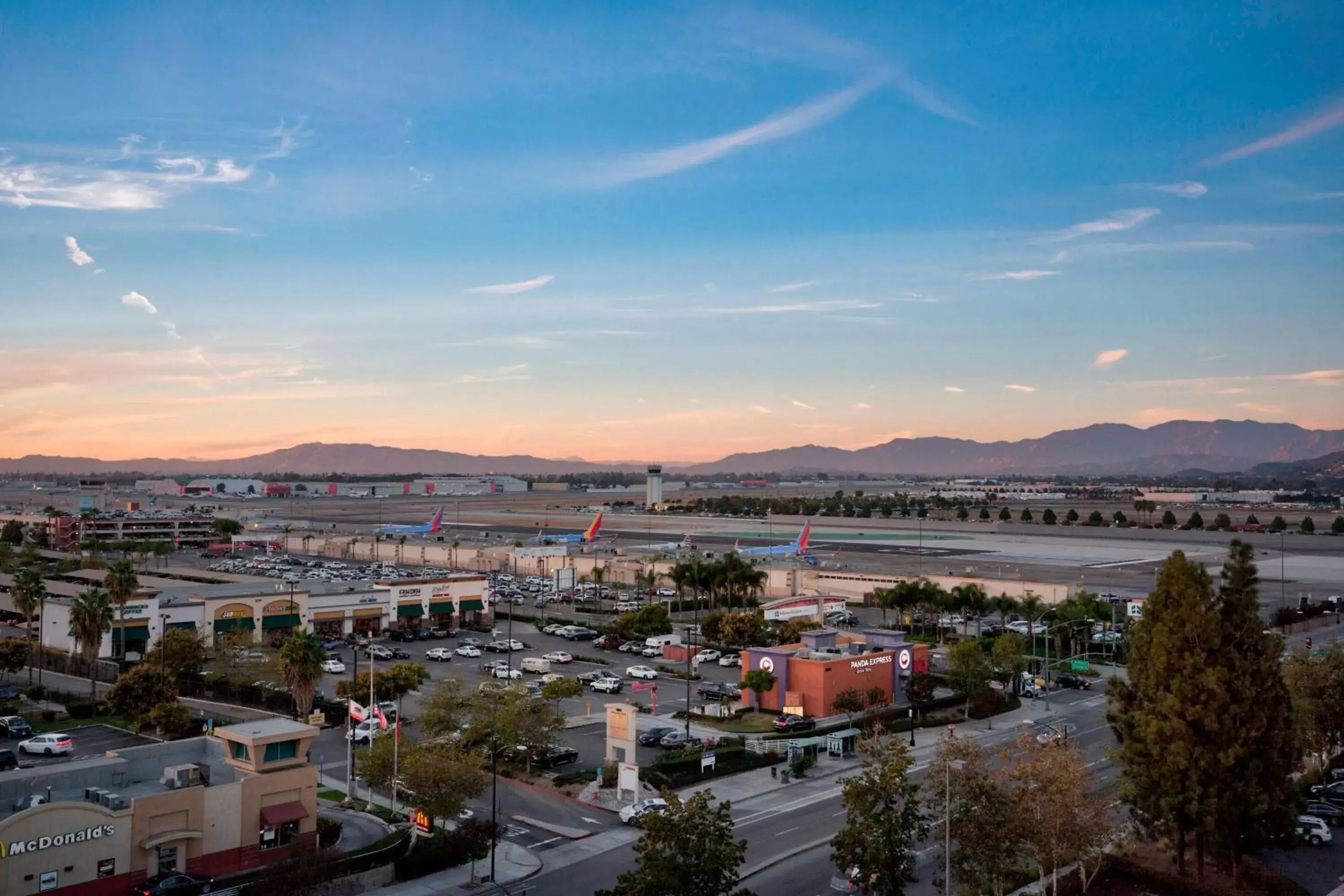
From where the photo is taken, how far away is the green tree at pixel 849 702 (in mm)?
54119

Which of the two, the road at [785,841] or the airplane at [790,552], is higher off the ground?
the airplane at [790,552]

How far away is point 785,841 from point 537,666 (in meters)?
32.1

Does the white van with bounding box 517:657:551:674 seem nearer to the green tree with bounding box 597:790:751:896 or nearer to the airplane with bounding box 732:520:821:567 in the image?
the green tree with bounding box 597:790:751:896

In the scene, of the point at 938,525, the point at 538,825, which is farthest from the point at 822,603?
the point at 938,525

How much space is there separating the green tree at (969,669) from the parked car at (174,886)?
38373mm

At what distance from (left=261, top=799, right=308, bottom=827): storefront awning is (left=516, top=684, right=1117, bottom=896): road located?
24.5 ft

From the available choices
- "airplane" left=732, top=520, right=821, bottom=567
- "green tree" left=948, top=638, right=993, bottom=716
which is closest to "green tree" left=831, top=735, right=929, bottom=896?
"green tree" left=948, top=638, right=993, bottom=716

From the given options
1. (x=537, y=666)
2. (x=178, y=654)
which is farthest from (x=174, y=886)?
(x=537, y=666)

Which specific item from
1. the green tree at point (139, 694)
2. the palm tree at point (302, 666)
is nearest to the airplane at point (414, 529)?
the green tree at point (139, 694)

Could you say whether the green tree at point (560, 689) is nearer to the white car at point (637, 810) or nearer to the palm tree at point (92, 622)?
the white car at point (637, 810)

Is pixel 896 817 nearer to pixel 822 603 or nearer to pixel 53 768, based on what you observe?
pixel 53 768

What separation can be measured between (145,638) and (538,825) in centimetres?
4301

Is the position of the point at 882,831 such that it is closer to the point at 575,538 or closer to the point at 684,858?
the point at 684,858

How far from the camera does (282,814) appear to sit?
1276 inches
